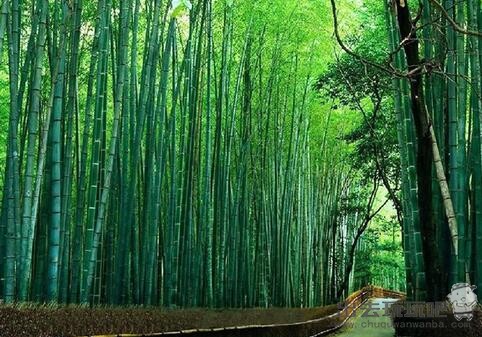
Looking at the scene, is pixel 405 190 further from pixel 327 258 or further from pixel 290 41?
pixel 327 258

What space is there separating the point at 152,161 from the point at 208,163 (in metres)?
1.21

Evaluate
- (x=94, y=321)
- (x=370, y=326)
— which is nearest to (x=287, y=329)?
(x=94, y=321)

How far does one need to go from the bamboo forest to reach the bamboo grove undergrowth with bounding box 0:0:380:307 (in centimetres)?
3

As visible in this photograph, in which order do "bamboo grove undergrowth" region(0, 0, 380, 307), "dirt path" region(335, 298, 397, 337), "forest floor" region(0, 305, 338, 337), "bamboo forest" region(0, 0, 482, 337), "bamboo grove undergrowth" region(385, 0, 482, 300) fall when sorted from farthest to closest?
"dirt path" region(335, 298, 397, 337)
"bamboo grove undergrowth" region(385, 0, 482, 300)
"bamboo grove undergrowth" region(0, 0, 380, 307)
"bamboo forest" region(0, 0, 482, 337)
"forest floor" region(0, 305, 338, 337)

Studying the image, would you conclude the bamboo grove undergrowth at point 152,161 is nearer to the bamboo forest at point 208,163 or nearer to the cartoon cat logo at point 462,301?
the bamboo forest at point 208,163

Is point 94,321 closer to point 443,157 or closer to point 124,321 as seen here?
point 124,321

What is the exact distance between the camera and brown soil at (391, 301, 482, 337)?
13.9 ft

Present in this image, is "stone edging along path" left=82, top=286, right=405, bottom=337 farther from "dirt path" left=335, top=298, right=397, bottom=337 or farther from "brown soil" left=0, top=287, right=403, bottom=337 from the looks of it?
"dirt path" left=335, top=298, right=397, bottom=337

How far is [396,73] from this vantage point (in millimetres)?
2520

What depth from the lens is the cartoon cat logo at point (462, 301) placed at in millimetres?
4258

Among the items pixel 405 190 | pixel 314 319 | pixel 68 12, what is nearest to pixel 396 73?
pixel 68 12

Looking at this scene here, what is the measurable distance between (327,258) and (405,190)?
8.64 meters

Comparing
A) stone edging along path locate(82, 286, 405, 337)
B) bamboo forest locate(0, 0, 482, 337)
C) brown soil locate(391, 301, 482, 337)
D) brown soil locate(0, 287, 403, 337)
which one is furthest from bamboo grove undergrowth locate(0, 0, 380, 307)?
brown soil locate(391, 301, 482, 337)

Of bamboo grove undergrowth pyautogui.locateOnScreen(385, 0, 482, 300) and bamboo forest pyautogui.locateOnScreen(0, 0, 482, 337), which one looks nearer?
bamboo forest pyautogui.locateOnScreen(0, 0, 482, 337)
